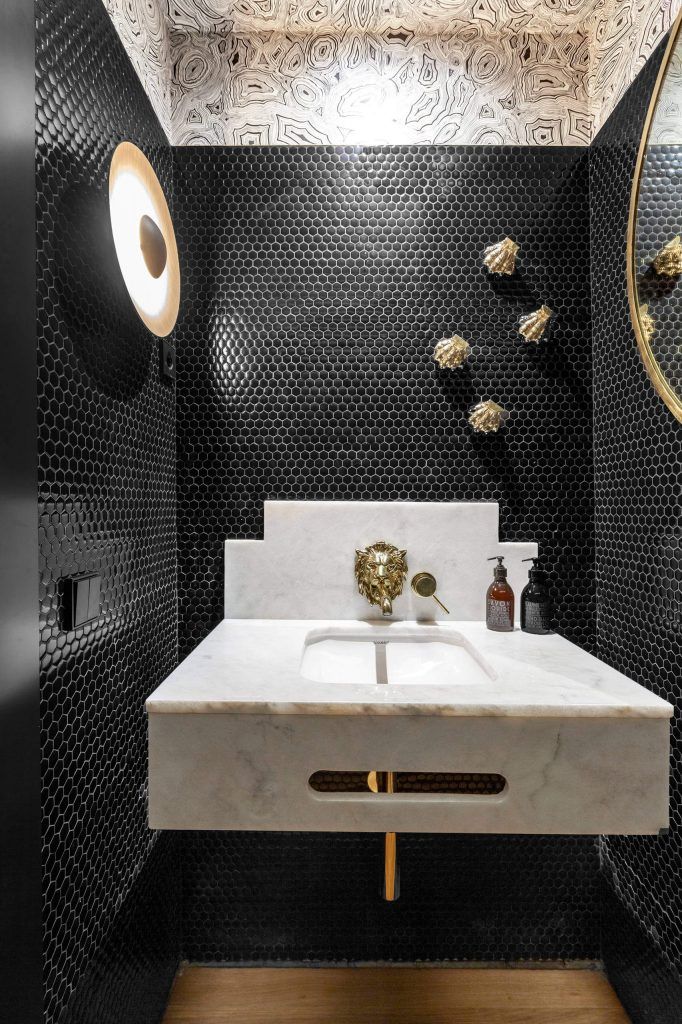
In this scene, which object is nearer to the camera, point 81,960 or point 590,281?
point 81,960

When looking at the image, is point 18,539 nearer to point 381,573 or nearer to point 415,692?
point 415,692

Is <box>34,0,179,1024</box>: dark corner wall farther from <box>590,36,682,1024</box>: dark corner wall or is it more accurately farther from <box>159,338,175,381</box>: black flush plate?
<box>590,36,682,1024</box>: dark corner wall

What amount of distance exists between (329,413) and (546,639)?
2.86 feet

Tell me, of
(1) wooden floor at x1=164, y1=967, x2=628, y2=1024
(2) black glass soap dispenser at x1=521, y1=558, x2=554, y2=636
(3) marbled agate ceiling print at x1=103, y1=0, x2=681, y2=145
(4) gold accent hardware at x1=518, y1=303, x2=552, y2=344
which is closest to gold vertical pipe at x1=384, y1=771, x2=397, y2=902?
(1) wooden floor at x1=164, y1=967, x2=628, y2=1024

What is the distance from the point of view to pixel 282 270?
1648 mm

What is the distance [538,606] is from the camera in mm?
1446

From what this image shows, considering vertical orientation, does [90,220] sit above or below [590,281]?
below

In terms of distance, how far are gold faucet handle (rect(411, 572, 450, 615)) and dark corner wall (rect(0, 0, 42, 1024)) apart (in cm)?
98

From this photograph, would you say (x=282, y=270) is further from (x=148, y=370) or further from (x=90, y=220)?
(x=90, y=220)

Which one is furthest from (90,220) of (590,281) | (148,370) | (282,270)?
(590,281)

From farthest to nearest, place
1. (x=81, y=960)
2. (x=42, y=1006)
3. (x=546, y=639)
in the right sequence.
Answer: (x=546, y=639), (x=81, y=960), (x=42, y=1006)

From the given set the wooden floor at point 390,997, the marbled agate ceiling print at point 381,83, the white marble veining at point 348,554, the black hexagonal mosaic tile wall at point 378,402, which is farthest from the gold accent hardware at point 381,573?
the marbled agate ceiling print at point 381,83

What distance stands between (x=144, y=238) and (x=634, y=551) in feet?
4.72

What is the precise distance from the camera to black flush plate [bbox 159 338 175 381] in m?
1.52
